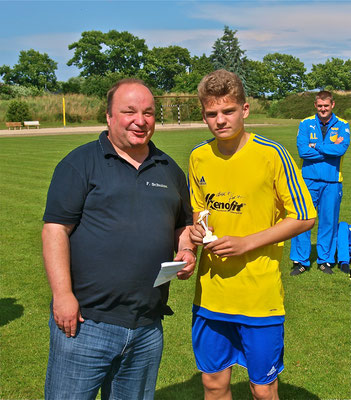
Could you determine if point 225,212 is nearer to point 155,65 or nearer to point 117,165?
point 117,165

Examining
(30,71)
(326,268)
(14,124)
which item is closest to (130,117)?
(326,268)

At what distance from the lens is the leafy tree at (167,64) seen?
3901 inches

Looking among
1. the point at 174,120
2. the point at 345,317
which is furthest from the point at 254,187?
the point at 174,120

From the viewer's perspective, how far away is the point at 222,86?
290cm

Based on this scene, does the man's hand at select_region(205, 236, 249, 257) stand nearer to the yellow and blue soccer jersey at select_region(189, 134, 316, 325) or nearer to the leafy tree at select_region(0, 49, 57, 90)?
the yellow and blue soccer jersey at select_region(189, 134, 316, 325)

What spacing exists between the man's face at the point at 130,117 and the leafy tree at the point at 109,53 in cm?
→ 9458

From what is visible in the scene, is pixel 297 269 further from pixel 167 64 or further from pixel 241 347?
pixel 167 64

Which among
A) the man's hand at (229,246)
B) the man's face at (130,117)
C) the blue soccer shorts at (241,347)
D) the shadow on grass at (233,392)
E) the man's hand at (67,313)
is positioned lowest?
the shadow on grass at (233,392)

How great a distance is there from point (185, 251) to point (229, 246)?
0.26m

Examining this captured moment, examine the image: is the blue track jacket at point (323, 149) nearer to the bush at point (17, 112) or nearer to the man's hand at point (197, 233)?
the man's hand at point (197, 233)

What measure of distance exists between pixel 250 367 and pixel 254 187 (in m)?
1.08

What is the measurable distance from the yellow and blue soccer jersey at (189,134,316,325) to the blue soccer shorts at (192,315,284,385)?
72mm

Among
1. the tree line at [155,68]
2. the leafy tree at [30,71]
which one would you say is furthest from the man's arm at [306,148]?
the leafy tree at [30,71]

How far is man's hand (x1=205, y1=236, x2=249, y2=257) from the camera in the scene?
9.39 ft
